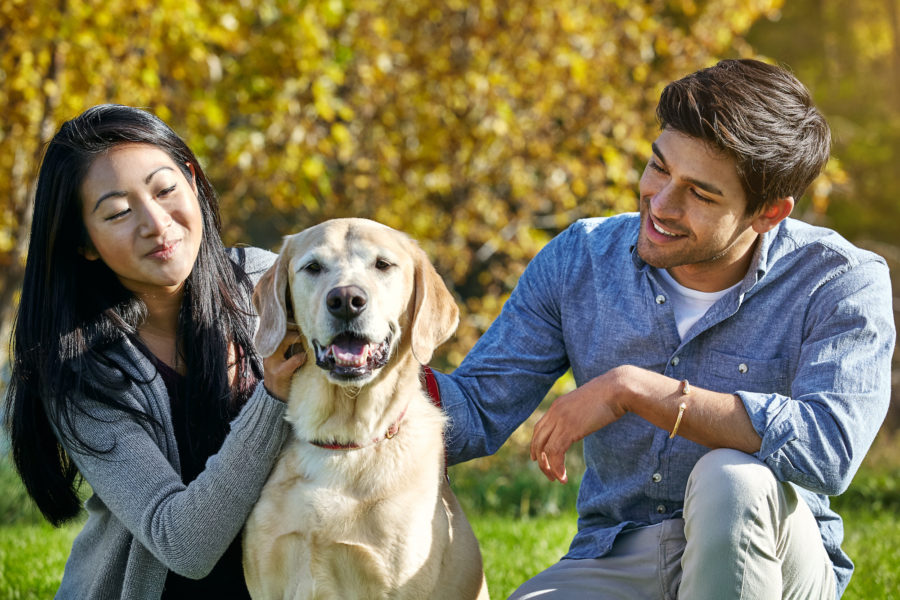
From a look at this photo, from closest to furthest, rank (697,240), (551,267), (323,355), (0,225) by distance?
(323,355)
(697,240)
(551,267)
(0,225)

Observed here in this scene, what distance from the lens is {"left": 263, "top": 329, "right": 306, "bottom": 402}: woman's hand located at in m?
2.54

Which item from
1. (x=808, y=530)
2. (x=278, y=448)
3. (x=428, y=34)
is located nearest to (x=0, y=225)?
(x=428, y=34)

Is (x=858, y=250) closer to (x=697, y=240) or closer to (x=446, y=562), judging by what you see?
(x=697, y=240)

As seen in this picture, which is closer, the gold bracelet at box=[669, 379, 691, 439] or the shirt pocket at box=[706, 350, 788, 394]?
the gold bracelet at box=[669, 379, 691, 439]

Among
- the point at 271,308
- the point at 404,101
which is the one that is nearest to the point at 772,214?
the point at 271,308

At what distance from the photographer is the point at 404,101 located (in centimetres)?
662

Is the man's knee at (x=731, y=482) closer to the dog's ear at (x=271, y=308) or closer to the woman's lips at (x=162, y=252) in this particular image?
the dog's ear at (x=271, y=308)

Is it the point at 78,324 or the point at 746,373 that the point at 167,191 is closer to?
the point at 78,324

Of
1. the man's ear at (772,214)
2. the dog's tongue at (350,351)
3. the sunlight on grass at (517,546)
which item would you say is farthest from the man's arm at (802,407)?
the sunlight on grass at (517,546)

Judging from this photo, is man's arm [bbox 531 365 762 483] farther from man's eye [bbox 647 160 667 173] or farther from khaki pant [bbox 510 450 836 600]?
man's eye [bbox 647 160 667 173]

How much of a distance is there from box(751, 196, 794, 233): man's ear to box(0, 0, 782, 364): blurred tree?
3272mm

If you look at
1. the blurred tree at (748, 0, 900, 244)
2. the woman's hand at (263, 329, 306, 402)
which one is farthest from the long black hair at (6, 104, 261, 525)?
the blurred tree at (748, 0, 900, 244)

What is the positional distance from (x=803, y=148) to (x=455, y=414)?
126 centimetres

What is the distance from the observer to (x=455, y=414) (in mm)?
2764
